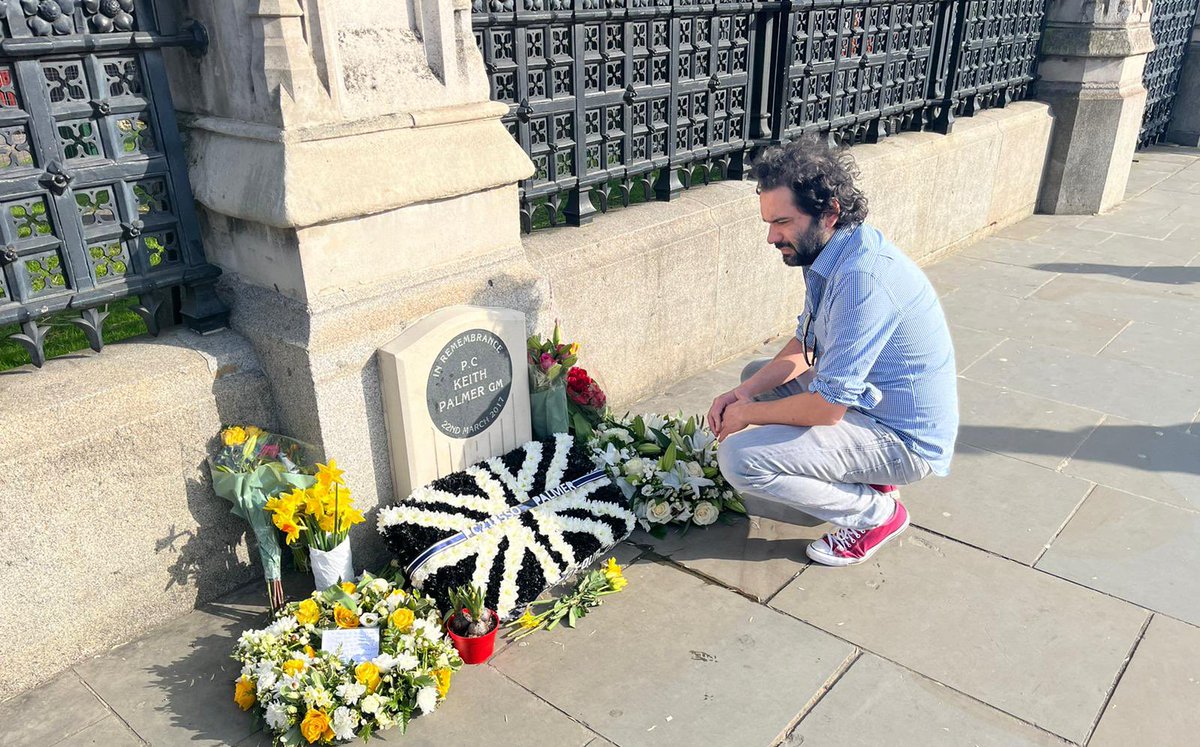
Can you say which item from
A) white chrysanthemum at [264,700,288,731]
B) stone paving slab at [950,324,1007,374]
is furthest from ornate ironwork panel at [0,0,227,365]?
stone paving slab at [950,324,1007,374]

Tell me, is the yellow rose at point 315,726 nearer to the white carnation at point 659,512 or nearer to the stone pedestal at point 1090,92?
the white carnation at point 659,512

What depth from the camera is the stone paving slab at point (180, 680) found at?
2.91m

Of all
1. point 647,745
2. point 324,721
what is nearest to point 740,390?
point 647,745

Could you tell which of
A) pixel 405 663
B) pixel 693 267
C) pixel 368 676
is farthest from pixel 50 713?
pixel 693 267

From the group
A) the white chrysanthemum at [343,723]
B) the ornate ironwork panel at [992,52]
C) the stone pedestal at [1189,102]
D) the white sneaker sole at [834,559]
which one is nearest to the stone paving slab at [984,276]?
the ornate ironwork panel at [992,52]

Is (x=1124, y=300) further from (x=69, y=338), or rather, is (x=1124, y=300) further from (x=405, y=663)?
(x=69, y=338)

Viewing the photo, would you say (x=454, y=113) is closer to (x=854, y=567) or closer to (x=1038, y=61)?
(x=854, y=567)

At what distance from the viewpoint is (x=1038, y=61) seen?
9.02m

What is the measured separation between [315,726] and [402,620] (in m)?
0.46

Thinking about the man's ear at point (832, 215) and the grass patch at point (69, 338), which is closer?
the man's ear at point (832, 215)

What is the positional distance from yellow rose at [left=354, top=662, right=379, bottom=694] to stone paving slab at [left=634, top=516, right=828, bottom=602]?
1377 mm

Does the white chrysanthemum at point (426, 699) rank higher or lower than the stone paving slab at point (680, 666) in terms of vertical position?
higher

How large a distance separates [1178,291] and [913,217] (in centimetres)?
209

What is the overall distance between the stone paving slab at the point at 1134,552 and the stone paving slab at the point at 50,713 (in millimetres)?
3550
